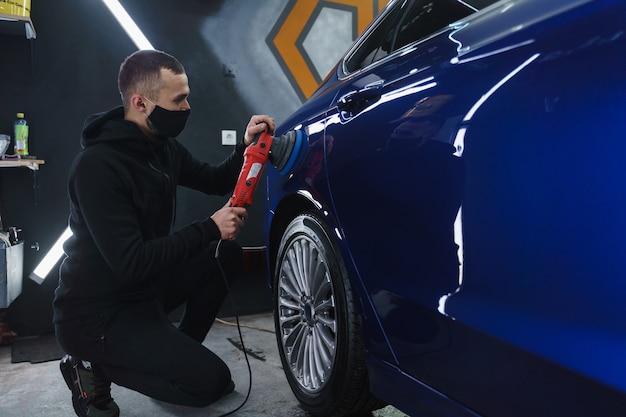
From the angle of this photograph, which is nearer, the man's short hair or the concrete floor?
the man's short hair

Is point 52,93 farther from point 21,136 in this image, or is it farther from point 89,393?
point 89,393

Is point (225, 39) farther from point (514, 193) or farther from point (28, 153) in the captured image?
point (514, 193)

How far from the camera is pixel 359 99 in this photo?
1.33m

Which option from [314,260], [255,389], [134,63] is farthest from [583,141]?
[255,389]

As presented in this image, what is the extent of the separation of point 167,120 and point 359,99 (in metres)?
0.64

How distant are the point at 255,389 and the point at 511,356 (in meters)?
1.33

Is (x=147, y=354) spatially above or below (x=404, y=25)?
below

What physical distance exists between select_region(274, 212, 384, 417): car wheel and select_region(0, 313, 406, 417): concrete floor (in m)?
0.18

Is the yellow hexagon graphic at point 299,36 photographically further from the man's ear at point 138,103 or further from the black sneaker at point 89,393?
the black sneaker at point 89,393

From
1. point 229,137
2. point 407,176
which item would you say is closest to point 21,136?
point 229,137

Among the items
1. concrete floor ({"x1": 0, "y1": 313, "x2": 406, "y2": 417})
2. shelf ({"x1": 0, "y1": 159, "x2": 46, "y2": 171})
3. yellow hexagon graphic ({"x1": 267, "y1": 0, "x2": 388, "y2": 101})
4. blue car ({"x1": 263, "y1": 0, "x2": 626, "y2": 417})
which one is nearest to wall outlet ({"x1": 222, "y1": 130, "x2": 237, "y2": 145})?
yellow hexagon graphic ({"x1": 267, "y1": 0, "x2": 388, "y2": 101})

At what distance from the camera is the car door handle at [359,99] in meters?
1.27

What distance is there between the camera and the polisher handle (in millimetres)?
1532

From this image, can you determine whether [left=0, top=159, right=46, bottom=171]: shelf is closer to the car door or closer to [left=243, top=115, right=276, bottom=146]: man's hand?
[left=243, top=115, right=276, bottom=146]: man's hand
